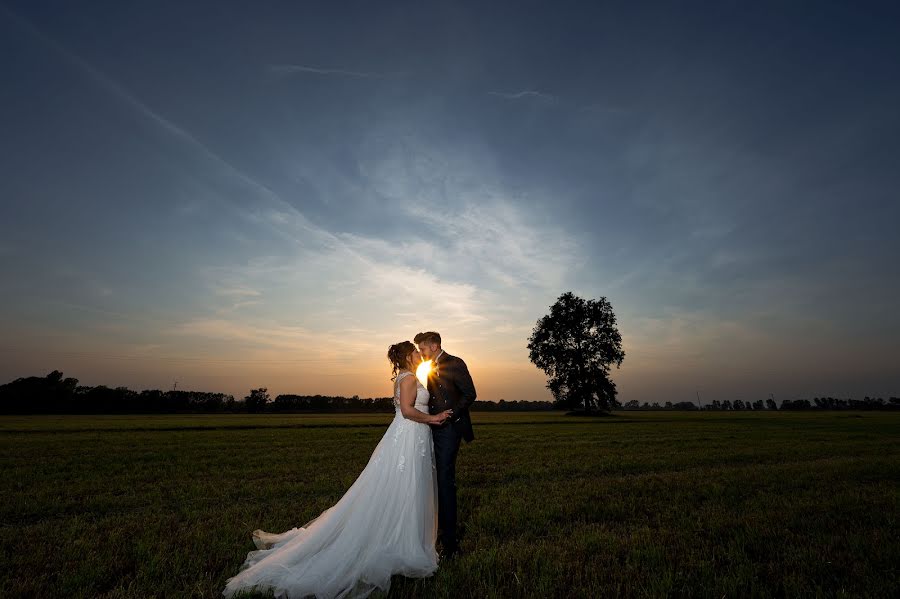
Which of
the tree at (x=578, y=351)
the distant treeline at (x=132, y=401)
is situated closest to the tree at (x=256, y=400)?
the distant treeline at (x=132, y=401)

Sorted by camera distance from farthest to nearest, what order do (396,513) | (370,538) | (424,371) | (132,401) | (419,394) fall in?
(132,401) < (424,371) < (419,394) < (396,513) < (370,538)

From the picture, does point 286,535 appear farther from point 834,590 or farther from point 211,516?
point 834,590

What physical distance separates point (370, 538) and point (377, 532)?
10 cm

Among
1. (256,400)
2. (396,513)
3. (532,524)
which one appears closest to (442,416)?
(396,513)

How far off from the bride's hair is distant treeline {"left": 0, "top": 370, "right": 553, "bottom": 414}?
84.1m

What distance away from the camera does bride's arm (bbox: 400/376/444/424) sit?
575cm

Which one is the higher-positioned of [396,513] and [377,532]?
[396,513]

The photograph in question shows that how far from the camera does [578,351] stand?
6612 cm

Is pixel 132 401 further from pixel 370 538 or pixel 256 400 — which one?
pixel 370 538

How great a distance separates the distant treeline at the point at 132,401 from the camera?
96656 millimetres

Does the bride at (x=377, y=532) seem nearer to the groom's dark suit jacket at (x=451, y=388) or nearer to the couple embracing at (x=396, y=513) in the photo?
the couple embracing at (x=396, y=513)

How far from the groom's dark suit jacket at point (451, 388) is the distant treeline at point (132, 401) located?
275 feet

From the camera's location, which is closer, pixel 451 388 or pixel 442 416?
pixel 442 416

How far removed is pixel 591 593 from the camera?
4.32 m
